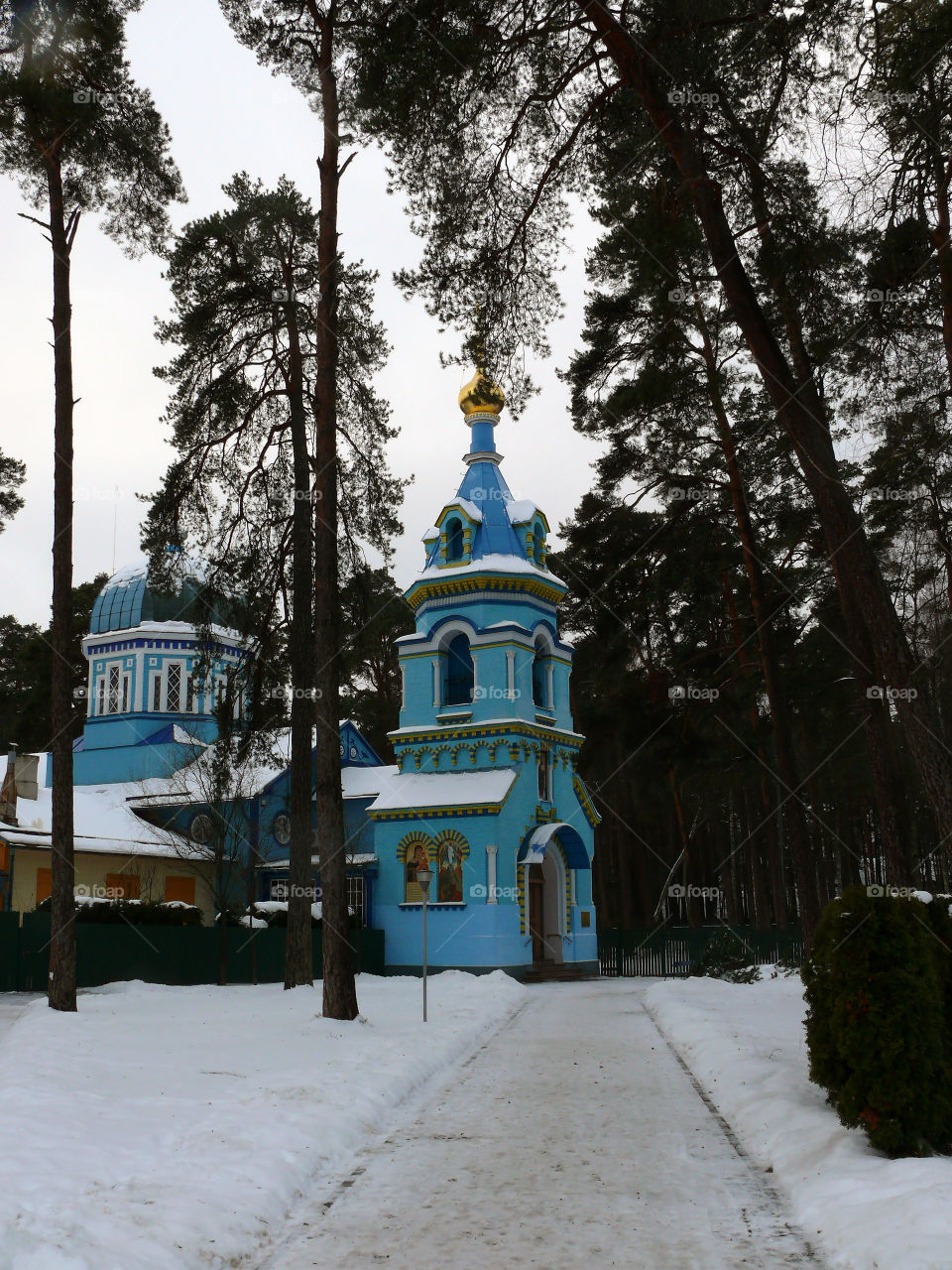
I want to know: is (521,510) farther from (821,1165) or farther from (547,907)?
(821,1165)

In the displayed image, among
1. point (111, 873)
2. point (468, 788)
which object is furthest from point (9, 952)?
point (468, 788)

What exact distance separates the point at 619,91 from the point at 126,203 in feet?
24.8

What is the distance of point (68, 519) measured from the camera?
49.0 feet

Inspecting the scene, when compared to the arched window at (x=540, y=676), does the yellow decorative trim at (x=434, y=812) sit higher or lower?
lower

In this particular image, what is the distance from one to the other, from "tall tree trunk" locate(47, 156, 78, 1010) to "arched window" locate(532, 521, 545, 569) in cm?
1742

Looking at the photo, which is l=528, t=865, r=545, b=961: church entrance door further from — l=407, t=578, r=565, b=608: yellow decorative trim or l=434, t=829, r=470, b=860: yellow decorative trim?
l=407, t=578, r=565, b=608: yellow decorative trim

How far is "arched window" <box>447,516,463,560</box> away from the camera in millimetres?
30688

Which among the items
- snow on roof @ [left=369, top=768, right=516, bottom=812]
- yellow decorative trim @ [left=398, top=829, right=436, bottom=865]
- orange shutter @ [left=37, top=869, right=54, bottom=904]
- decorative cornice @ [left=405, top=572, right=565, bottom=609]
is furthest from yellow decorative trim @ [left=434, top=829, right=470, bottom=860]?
orange shutter @ [left=37, top=869, right=54, bottom=904]

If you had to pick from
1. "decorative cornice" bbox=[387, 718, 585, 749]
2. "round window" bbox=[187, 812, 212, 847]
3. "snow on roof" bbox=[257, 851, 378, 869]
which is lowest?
"snow on roof" bbox=[257, 851, 378, 869]

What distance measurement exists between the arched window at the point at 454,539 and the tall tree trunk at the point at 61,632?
1644cm

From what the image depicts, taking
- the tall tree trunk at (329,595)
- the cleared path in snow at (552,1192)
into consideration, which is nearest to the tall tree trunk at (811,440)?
the cleared path in snow at (552,1192)

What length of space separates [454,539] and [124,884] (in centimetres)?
1277

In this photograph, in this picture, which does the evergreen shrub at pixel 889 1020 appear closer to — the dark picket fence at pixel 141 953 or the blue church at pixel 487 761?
the dark picket fence at pixel 141 953

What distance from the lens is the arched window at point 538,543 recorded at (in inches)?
1216
